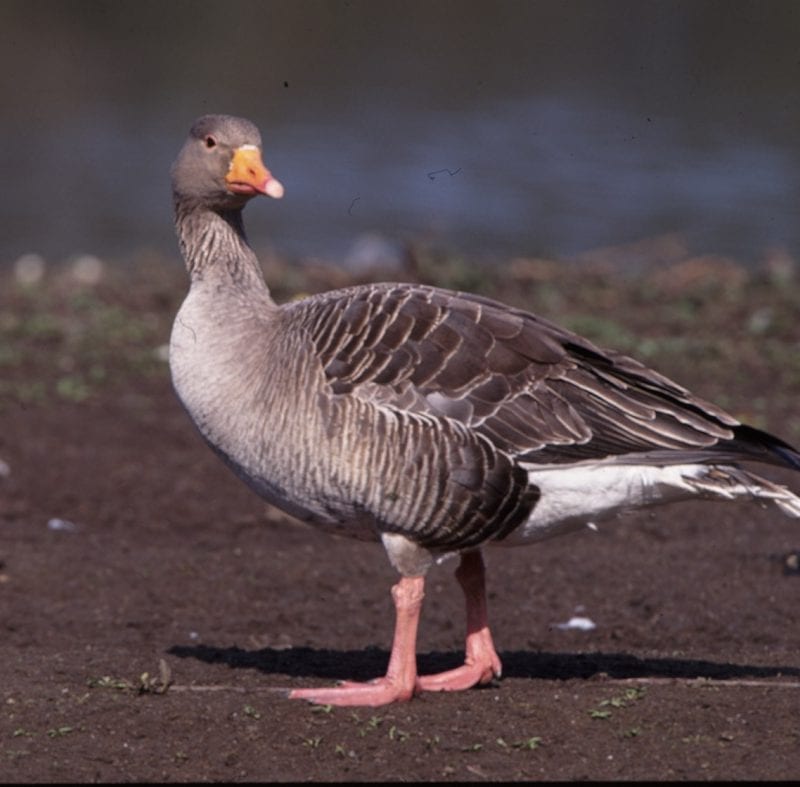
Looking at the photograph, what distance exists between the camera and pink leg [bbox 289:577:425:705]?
625 cm

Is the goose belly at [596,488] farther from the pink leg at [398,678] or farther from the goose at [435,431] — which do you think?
the pink leg at [398,678]

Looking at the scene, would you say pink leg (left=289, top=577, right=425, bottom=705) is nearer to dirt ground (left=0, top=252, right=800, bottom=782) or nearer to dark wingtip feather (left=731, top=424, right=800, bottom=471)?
dirt ground (left=0, top=252, right=800, bottom=782)

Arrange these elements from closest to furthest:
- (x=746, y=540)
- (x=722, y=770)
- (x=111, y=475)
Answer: (x=722, y=770) < (x=746, y=540) < (x=111, y=475)

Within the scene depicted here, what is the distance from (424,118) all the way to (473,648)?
67.3 feet

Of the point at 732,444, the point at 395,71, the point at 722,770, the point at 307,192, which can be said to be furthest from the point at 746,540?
the point at 395,71

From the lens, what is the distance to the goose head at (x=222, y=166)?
6738 millimetres

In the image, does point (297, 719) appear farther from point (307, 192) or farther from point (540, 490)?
point (307, 192)

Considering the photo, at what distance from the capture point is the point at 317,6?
2869 cm

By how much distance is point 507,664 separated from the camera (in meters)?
7.14

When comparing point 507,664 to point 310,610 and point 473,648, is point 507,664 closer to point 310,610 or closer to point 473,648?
point 473,648

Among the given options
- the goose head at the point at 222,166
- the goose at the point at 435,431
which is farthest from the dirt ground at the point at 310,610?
the goose head at the point at 222,166

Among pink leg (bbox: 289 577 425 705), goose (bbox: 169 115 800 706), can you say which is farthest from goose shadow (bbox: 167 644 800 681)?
pink leg (bbox: 289 577 425 705)

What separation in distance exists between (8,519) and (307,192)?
44.0 ft

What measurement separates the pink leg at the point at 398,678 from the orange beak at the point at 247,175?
1.77 meters
